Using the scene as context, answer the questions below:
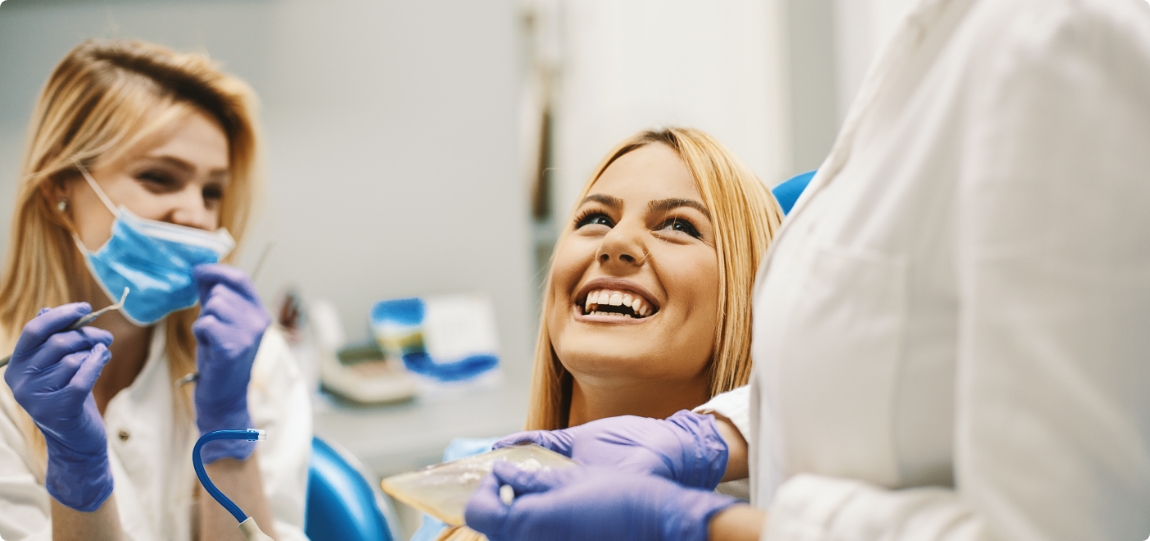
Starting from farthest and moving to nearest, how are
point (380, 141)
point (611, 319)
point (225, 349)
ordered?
point (380, 141)
point (225, 349)
point (611, 319)

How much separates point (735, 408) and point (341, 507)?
81cm

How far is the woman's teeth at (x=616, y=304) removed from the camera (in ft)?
3.39

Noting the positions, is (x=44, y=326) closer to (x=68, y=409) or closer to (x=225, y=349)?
(x=68, y=409)

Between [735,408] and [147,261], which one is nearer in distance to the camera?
[735,408]

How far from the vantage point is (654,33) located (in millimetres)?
2570

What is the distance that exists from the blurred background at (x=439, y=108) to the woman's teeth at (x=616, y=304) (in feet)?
3.57

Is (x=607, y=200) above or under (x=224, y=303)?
above

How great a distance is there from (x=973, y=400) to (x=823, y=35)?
75.0 inches

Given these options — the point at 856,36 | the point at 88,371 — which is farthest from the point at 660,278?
the point at 856,36

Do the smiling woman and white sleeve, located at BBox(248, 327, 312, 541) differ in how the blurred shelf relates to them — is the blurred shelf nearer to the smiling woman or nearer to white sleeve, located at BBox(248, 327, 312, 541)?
white sleeve, located at BBox(248, 327, 312, 541)

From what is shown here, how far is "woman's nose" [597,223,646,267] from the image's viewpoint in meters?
1.02

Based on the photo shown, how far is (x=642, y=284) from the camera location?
1025 millimetres

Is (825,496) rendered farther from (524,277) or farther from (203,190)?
(524,277)

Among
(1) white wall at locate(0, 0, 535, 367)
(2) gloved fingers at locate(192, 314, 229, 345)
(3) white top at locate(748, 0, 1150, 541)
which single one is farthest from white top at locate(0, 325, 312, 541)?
(1) white wall at locate(0, 0, 535, 367)
